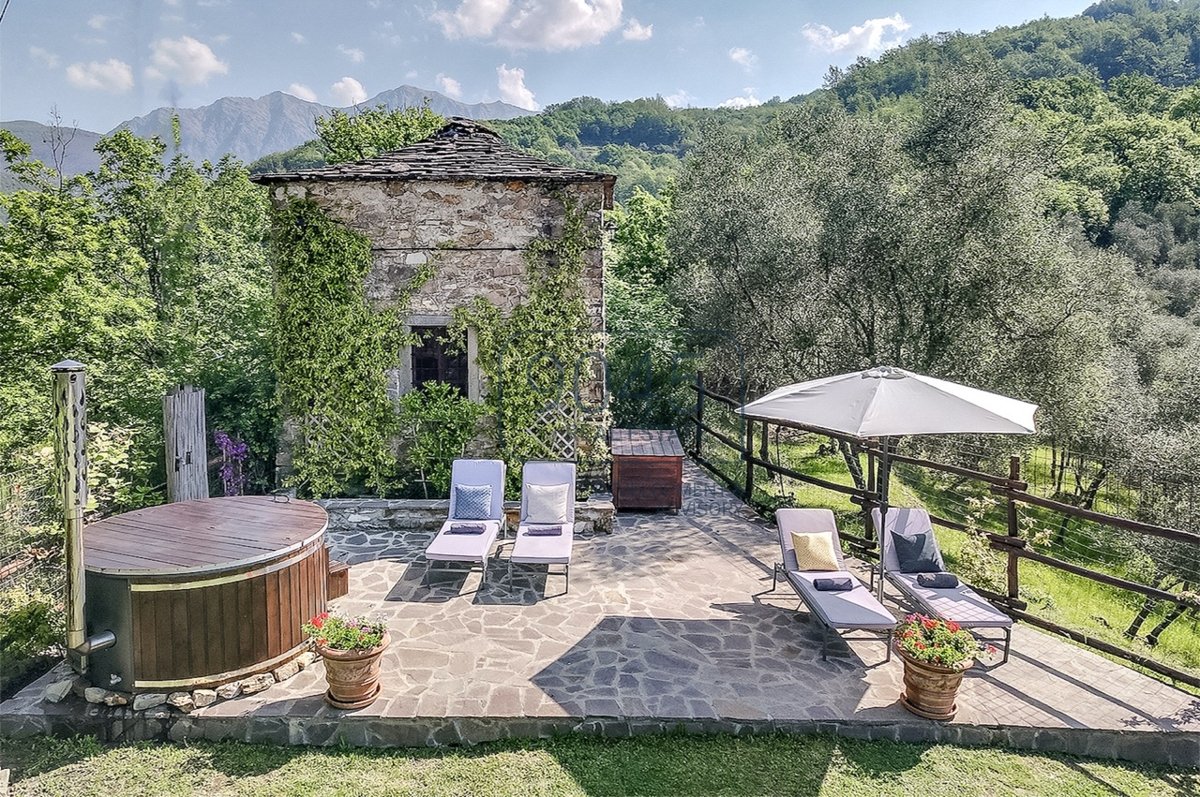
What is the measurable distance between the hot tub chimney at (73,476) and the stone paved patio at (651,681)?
0.81 m

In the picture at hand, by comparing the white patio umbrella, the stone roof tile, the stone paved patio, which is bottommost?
the stone paved patio

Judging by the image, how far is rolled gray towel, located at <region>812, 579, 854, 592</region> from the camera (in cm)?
651

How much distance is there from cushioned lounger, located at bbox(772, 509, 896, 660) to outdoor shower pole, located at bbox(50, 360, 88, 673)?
6.34 meters

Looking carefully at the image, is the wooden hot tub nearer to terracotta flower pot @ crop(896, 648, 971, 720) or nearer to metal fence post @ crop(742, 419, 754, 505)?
terracotta flower pot @ crop(896, 648, 971, 720)

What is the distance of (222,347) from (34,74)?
628 centimetres

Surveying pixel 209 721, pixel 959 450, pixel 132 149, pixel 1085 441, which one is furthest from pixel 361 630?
pixel 1085 441

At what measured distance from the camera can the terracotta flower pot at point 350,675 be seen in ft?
16.8

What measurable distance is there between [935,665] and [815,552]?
1.99 metres

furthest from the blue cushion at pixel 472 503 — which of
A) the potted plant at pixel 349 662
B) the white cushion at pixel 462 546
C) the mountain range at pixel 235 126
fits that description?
the mountain range at pixel 235 126

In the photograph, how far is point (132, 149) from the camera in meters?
13.1


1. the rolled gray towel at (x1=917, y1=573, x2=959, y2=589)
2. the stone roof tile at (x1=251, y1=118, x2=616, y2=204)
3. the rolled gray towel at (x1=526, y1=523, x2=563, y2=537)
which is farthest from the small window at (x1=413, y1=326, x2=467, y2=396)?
the rolled gray towel at (x1=917, y1=573, x2=959, y2=589)

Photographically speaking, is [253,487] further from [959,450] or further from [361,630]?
[959,450]

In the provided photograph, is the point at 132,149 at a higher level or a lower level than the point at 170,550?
higher

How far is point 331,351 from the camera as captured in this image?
390 inches
